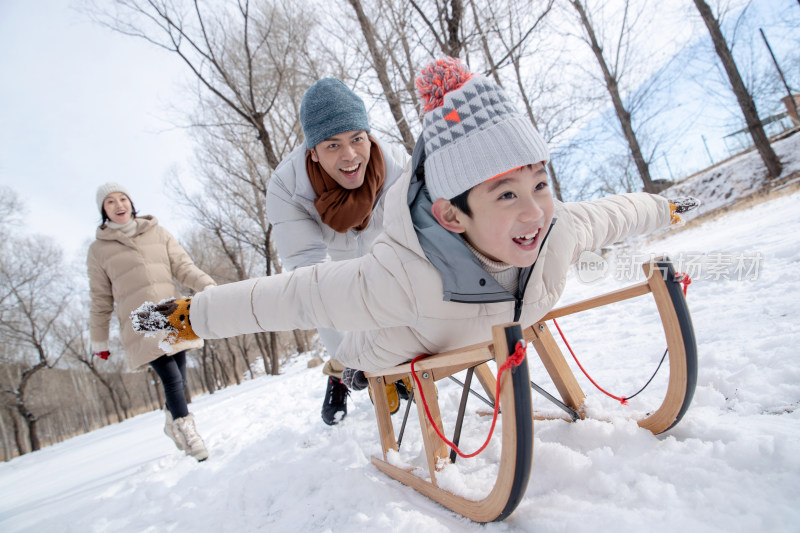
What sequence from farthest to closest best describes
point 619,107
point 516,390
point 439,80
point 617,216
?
1. point 619,107
2. point 617,216
3. point 439,80
4. point 516,390

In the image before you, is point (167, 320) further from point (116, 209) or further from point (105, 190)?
point (105, 190)

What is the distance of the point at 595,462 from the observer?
129cm

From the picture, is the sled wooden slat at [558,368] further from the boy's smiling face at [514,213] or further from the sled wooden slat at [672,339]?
the boy's smiling face at [514,213]

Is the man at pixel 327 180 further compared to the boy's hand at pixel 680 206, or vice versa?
the man at pixel 327 180

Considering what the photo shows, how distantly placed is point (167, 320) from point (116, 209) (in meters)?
1.99

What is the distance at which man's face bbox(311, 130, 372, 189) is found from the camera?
7.69 feet

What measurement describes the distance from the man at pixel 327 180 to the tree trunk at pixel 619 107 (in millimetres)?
10439

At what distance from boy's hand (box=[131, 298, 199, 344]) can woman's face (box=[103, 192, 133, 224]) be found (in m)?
1.88

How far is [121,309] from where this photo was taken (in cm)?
296

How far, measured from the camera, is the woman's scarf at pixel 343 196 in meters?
2.39

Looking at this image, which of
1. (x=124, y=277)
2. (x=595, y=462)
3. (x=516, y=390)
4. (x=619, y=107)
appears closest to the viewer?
(x=516, y=390)

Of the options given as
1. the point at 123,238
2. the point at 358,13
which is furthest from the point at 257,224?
the point at 123,238

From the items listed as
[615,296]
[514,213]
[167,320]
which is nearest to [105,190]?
[167,320]

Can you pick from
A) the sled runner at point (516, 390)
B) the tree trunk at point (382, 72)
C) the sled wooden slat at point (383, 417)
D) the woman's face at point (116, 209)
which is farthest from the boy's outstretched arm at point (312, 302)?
the tree trunk at point (382, 72)
